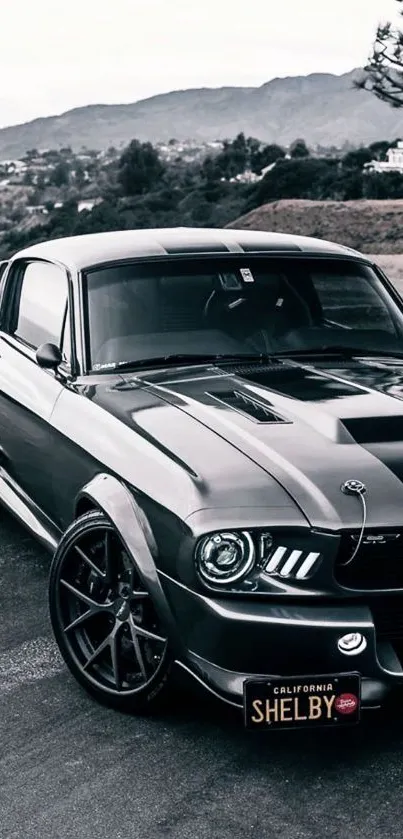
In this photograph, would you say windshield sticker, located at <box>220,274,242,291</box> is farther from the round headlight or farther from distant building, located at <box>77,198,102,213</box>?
distant building, located at <box>77,198,102,213</box>

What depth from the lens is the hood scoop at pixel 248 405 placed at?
159 inches

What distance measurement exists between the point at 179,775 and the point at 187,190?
82.3 meters

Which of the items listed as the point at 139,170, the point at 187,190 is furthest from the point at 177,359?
the point at 139,170

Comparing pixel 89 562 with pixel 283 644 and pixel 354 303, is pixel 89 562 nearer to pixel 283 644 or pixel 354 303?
pixel 283 644

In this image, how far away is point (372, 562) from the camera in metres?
3.45

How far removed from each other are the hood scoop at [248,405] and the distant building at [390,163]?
5964 cm

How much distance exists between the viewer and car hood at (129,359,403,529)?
11.4ft

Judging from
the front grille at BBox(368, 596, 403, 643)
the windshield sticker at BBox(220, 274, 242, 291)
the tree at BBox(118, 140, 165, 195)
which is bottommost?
the tree at BBox(118, 140, 165, 195)

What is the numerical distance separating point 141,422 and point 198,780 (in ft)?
Result: 4.04

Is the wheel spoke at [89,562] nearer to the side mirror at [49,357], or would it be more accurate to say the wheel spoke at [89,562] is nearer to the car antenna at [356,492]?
the car antenna at [356,492]

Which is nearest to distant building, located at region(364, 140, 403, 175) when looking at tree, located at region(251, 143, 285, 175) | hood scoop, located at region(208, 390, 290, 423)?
tree, located at region(251, 143, 285, 175)

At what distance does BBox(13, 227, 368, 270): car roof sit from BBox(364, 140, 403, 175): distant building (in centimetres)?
5816

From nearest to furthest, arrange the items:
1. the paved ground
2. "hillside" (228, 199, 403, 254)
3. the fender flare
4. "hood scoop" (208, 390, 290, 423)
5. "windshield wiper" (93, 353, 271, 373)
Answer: the paved ground → the fender flare → "hood scoop" (208, 390, 290, 423) → "windshield wiper" (93, 353, 271, 373) → "hillside" (228, 199, 403, 254)

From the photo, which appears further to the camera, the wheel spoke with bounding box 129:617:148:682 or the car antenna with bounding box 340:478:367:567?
the wheel spoke with bounding box 129:617:148:682
